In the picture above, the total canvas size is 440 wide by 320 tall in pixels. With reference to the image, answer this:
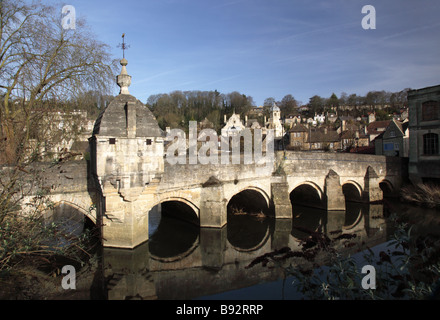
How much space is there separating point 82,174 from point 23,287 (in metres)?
6.11

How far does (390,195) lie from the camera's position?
79.9 ft

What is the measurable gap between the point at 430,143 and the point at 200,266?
20.2m

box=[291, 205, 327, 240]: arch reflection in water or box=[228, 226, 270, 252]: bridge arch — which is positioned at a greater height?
box=[291, 205, 327, 240]: arch reflection in water

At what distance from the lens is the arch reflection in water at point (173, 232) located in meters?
13.1

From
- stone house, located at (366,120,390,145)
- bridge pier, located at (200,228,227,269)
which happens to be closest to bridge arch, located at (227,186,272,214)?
bridge pier, located at (200,228,227,269)

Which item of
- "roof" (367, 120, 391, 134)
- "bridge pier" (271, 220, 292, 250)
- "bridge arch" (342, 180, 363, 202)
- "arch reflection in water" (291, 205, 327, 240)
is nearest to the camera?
"bridge pier" (271, 220, 292, 250)

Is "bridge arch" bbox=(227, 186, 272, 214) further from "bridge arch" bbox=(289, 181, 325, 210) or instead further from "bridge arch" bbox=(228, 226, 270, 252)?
"bridge arch" bbox=(228, 226, 270, 252)

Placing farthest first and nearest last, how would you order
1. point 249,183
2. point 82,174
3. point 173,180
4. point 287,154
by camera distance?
1. point 287,154
2. point 249,183
3. point 173,180
4. point 82,174

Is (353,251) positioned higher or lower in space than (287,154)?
lower

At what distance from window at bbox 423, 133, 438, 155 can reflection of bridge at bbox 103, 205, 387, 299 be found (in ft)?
31.4

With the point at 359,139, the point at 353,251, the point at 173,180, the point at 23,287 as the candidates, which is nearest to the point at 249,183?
the point at 173,180

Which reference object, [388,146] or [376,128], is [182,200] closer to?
[388,146]

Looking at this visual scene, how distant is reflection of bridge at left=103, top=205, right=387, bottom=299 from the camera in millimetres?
9586
